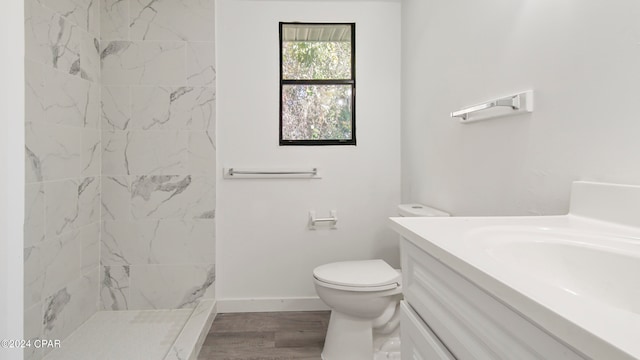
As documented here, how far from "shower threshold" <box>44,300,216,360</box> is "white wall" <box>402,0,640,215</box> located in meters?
1.51

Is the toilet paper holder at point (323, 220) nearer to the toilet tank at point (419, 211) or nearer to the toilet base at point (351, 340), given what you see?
the toilet tank at point (419, 211)

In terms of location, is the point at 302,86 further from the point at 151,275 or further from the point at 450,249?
the point at 450,249

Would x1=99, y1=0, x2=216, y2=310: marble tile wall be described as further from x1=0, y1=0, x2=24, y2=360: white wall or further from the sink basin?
the sink basin

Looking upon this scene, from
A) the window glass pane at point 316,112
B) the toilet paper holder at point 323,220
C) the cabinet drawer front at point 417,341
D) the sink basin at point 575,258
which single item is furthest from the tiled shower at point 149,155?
the sink basin at point 575,258

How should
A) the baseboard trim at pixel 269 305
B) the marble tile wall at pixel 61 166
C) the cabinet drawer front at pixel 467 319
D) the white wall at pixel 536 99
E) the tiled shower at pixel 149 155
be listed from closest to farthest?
the cabinet drawer front at pixel 467 319
the white wall at pixel 536 99
the marble tile wall at pixel 61 166
the tiled shower at pixel 149 155
the baseboard trim at pixel 269 305

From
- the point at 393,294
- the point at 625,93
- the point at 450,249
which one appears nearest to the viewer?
the point at 450,249

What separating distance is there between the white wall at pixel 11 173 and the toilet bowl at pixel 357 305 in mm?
1310

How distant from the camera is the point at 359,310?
163 centimetres

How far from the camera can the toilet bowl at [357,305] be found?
1606 mm

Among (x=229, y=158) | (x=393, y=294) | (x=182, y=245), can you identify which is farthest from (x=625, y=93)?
(x=182, y=245)

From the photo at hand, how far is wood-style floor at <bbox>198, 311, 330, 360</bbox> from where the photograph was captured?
1785 millimetres

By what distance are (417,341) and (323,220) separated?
5.01 ft

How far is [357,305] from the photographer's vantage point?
5.31 ft

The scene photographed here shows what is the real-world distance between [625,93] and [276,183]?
1838 millimetres
